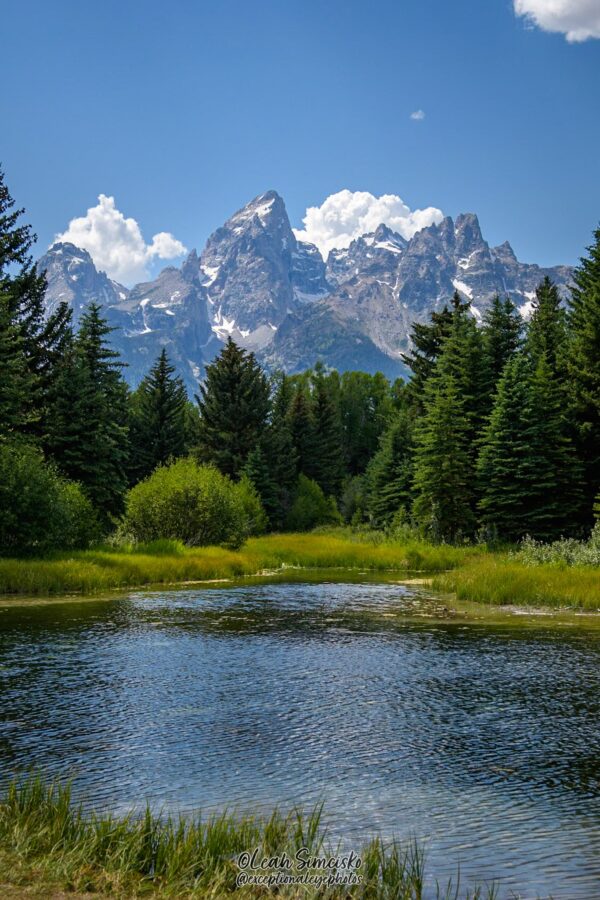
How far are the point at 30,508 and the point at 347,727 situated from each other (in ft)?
78.2

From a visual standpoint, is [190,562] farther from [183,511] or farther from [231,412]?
[231,412]

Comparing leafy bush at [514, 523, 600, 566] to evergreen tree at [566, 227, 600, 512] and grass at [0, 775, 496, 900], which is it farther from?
grass at [0, 775, 496, 900]

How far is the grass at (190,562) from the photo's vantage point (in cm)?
2798

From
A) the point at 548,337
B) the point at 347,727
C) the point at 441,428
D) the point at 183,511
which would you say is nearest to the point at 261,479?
the point at 441,428

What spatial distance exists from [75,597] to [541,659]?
16946 millimetres

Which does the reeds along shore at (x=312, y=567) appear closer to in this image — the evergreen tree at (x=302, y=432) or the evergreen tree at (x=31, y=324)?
the evergreen tree at (x=31, y=324)

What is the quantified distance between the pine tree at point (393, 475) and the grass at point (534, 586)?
38.7 metres

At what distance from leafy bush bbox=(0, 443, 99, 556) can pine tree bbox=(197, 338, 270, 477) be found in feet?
131

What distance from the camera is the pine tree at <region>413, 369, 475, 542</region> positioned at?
164ft

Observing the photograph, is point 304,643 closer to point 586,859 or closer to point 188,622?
point 188,622

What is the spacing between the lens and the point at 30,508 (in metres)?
32.2

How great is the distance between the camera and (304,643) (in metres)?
18.7

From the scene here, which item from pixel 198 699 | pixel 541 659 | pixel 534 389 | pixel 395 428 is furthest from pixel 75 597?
pixel 395 428

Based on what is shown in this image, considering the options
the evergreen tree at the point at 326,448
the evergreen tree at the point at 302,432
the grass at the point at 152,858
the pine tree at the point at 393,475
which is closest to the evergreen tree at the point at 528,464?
the pine tree at the point at 393,475
